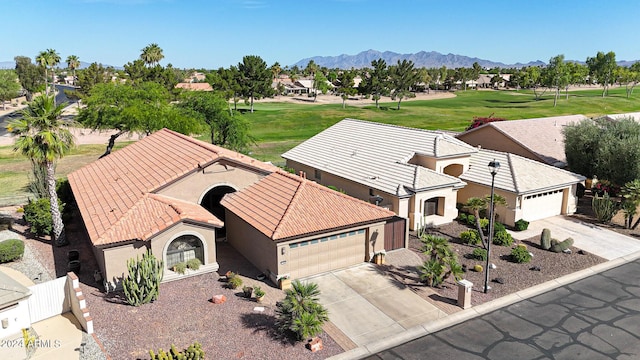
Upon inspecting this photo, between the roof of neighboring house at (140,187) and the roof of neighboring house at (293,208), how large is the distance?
5.78ft

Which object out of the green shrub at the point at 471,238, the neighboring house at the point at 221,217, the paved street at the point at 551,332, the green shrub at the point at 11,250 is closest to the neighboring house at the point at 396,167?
the green shrub at the point at 471,238

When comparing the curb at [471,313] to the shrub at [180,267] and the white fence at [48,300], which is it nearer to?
the shrub at [180,267]

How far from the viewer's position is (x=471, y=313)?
19.8 m

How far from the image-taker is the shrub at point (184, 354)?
49.3 feet

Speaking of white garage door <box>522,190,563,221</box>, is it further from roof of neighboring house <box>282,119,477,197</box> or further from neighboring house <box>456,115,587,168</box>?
neighboring house <box>456,115,587,168</box>

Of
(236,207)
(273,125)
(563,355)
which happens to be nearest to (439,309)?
(563,355)

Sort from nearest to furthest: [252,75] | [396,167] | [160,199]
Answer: [160,199] < [396,167] < [252,75]

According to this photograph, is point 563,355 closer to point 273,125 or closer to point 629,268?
point 629,268

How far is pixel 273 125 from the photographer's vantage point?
85500 millimetres

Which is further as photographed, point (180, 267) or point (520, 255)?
point (520, 255)

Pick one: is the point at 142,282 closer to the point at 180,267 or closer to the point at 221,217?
the point at 180,267

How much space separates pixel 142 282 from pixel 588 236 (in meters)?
25.7

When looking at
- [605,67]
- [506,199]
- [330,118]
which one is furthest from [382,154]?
[605,67]

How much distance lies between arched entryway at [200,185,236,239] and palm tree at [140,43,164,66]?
330 ft
